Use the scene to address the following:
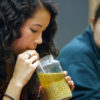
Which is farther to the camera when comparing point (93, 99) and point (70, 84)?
point (93, 99)

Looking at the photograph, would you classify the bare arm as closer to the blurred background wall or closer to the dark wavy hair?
the dark wavy hair

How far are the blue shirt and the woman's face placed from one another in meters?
0.58

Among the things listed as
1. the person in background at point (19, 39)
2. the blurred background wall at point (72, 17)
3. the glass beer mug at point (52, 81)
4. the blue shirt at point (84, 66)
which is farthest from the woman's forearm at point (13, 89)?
the blurred background wall at point (72, 17)

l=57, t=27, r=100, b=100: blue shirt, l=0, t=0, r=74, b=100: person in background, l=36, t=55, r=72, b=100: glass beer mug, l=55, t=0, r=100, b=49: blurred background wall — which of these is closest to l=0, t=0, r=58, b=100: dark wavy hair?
l=0, t=0, r=74, b=100: person in background

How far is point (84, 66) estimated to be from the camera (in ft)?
5.73

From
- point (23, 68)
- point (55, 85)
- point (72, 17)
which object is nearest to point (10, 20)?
point (23, 68)

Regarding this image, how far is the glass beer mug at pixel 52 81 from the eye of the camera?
1142 millimetres

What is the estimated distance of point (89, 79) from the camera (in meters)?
1.73

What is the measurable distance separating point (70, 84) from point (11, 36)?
36 centimetres

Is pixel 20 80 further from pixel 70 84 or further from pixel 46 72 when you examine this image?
pixel 70 84

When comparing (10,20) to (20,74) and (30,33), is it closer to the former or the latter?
(30,33)

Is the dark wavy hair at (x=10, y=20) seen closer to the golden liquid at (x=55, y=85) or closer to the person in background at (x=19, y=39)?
the person in background at (x=19, y=39)

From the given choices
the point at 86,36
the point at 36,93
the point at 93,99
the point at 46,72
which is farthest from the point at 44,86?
the point at 86,36

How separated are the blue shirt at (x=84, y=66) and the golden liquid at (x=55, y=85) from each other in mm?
522
